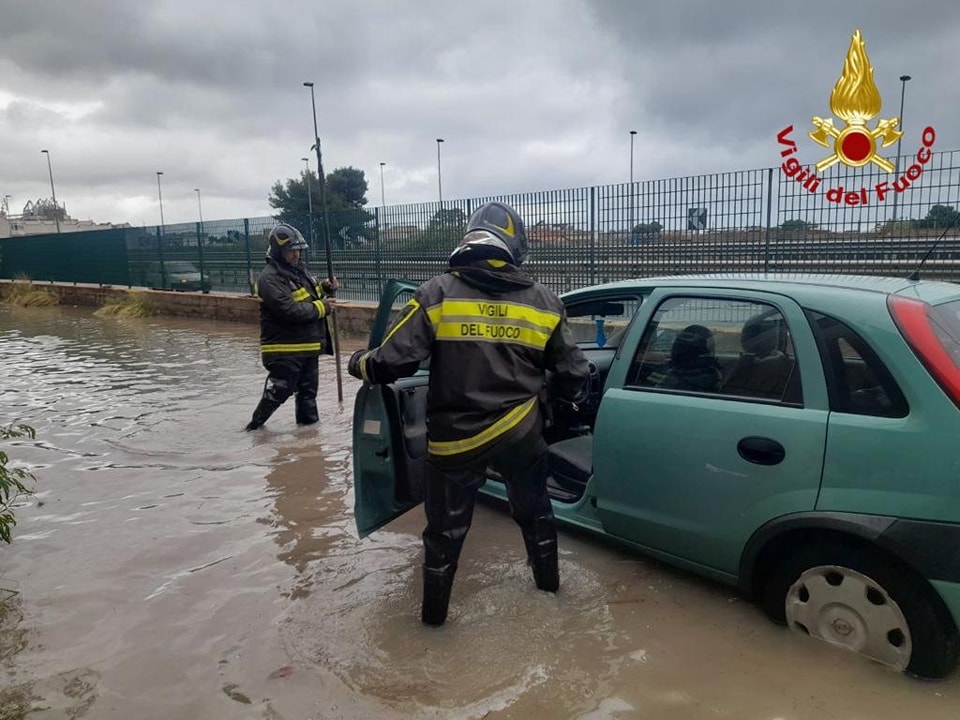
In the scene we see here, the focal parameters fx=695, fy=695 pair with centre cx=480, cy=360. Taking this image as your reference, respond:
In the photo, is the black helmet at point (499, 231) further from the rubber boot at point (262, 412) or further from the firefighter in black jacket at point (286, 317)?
the rubber boot at point (262, 412)

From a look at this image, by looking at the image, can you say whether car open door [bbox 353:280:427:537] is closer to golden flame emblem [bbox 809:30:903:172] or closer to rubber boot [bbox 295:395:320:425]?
rubber boot [bbox 295:395:320:425]

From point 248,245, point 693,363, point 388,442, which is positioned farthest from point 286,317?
point 248,245

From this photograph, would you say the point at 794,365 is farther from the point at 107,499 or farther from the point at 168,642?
the point at 107,499

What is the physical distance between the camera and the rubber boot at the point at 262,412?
6406 mm

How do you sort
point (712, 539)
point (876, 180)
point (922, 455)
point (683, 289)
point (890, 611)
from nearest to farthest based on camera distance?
point (922, 455) → point (890, 611) → point (712, 539) → point (683, 289) → point (876, 180)

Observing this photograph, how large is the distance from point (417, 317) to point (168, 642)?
1802 mm

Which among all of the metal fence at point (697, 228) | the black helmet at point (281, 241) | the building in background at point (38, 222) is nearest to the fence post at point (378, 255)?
the metal fence at point (697, 228)

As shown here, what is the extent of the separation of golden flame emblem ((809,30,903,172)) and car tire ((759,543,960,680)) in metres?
7.14

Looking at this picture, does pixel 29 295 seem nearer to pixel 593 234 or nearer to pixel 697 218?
pixel 593 234

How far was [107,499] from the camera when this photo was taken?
4867 millimetres

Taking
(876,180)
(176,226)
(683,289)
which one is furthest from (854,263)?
(176,226)

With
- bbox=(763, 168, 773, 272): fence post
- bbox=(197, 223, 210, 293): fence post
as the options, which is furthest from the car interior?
bbox=(197, 223, 210, 293): fence post

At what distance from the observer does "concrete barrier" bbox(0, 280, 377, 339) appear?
1315 centimetres

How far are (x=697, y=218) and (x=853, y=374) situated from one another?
6.48 m
